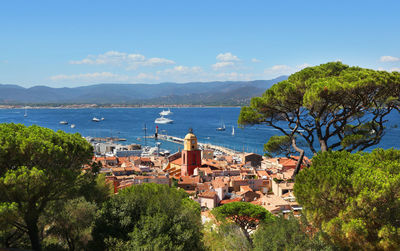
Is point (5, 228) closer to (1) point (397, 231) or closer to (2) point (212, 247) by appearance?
(2) point (212, 247)

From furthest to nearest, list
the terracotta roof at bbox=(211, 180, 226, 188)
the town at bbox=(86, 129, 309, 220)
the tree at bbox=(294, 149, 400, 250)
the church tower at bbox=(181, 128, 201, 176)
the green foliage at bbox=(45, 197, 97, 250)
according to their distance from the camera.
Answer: the church tower at bbox=(181, 128, 201, 176), the terracotta roof at bbox=(211, 180, 226, 188), the town at bbox=(86, 129, 309, 220), the green foliage at bbox=(45, 197, 97, 250), the tree at bbox=(294, 149, 400, 250)

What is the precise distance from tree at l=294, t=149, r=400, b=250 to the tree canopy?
2310mm

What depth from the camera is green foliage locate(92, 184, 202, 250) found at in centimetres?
869

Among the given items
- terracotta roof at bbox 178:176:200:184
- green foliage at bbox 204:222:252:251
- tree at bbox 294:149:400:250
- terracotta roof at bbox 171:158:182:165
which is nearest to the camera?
tree at bbox 294:149:400:250

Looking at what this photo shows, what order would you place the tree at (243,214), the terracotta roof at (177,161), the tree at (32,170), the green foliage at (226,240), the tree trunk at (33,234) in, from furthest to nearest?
the terracotta roof at (177,161) → the tree at (243,214) → the green foliage at (226,240) → the tree trunk at (33,234) → the tree at (32,170)

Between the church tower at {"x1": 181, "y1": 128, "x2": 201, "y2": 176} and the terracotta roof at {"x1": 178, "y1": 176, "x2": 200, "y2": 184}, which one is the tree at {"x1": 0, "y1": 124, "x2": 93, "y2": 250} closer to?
the terracotta roof at {"x1": 178, "y1": 176, "x2": 200, "y2": 184}

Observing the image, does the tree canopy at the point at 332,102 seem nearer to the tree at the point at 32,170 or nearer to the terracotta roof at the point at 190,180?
the tree at the point at 32,170

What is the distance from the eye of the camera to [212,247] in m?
10.9

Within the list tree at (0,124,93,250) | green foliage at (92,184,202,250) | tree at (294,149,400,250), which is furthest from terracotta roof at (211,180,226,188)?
tree at (294,149,400,250)

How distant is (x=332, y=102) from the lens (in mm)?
10758

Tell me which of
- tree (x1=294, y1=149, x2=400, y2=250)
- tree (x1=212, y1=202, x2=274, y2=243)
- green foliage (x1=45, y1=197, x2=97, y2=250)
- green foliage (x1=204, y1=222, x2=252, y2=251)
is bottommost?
tree (x1=212, y1=202, x2=274, y2=243)

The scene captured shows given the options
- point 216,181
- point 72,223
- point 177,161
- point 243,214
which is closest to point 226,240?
point 243,214

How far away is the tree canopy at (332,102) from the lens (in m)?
10.2

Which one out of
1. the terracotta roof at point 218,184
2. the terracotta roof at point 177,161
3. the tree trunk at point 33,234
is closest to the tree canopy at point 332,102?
the tree trunk at point 33,234
